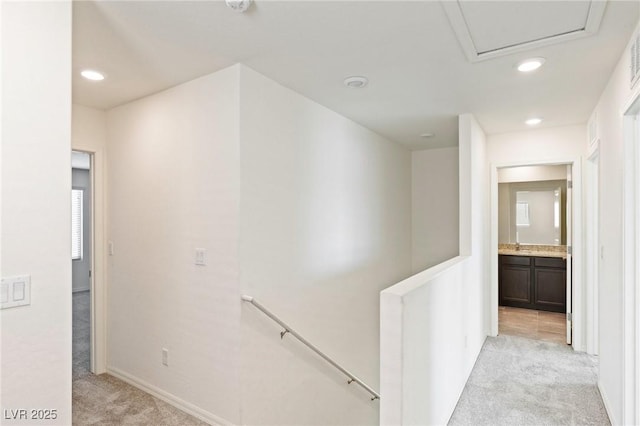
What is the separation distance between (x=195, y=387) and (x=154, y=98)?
2393 millimetres

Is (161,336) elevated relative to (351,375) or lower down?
elevated

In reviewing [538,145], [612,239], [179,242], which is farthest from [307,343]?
[538,145]

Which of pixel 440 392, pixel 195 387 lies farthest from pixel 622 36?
pixel 195 387

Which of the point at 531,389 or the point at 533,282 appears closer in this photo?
the point at 531,389

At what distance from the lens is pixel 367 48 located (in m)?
2.34

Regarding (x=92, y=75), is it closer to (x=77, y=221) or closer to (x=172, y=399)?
(x=172, y=399)

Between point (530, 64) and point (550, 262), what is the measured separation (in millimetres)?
4182

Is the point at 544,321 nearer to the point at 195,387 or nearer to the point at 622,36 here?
the point at 622,36

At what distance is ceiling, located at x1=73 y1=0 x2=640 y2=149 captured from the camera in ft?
6.30

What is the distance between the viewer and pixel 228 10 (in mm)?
1916

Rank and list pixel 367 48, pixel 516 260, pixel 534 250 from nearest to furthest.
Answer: pixel 367 48, pixel 516 260, pixel 534 250

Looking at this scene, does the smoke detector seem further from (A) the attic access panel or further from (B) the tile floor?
(B) the tile floor

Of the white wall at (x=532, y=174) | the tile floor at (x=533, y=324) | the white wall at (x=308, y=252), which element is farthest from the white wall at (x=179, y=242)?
the white wall at (x=532, y=174)

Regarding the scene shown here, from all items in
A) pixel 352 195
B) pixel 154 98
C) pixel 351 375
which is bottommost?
pixel 351 375
